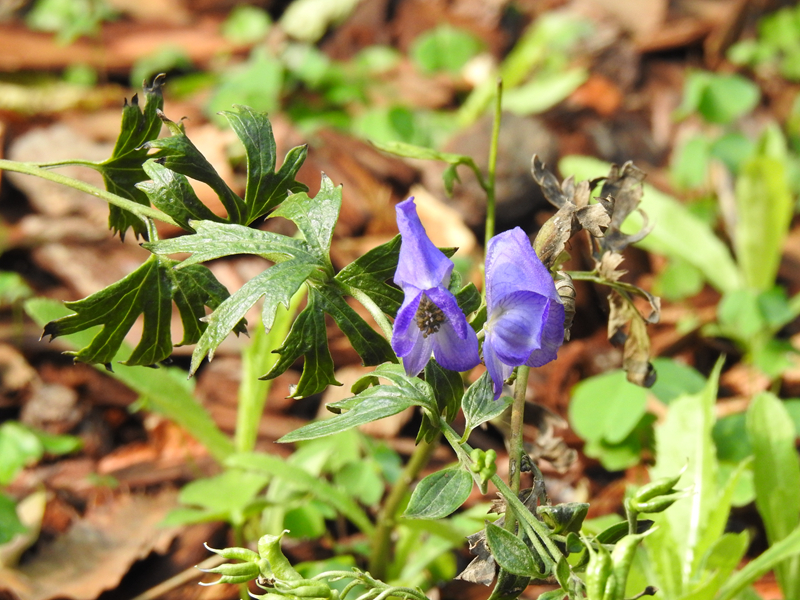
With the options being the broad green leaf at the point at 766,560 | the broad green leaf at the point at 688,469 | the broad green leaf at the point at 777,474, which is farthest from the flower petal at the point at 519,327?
the broad green leaf at the point at 777,474

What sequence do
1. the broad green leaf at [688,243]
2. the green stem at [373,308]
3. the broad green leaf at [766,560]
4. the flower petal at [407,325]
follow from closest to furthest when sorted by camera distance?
the flower petal at [407,325] → the green stem at [373,308] → the broad green leaf at [766,560] → the broad green leaf at [688,243]

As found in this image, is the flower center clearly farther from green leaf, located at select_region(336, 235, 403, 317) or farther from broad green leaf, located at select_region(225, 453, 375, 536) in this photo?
broad green leaf, located at select_region(225, 453, 375, 536)

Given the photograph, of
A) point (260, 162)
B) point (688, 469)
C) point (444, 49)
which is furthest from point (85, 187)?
point (444, 49)

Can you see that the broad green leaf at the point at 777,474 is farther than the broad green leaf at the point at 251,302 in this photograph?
Yes

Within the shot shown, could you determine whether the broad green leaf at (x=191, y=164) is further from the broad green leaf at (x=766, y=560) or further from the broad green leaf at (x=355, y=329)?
the broad green leaf at (x=766, y=560)

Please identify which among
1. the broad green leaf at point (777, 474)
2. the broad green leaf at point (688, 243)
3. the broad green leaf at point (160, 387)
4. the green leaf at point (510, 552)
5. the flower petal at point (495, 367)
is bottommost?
the broad green leaf at point (688, 243)

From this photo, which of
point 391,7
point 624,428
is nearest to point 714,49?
point 391,7
